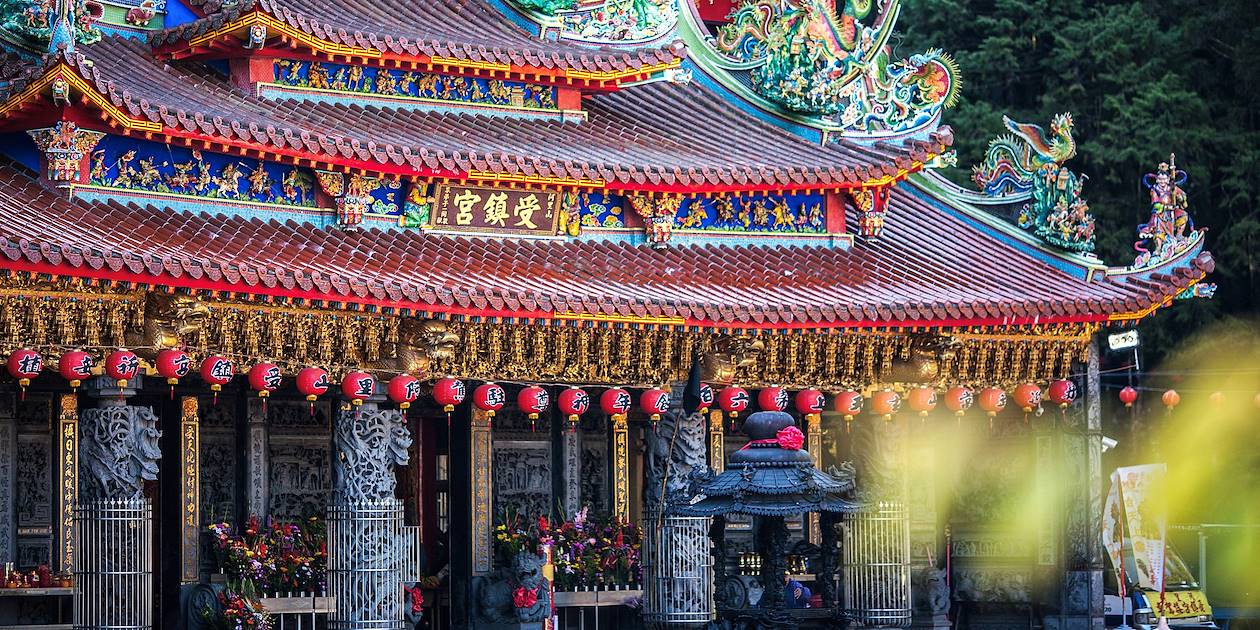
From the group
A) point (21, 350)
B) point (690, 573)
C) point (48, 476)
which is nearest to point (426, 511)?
point (690, 573)

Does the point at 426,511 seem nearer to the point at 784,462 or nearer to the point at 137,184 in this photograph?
the point at 137,184

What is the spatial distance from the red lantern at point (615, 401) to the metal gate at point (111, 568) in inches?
266

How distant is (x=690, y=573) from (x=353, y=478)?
183 inches

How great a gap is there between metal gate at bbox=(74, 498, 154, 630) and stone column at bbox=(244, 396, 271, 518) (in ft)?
11.9

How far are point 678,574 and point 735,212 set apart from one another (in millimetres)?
5157

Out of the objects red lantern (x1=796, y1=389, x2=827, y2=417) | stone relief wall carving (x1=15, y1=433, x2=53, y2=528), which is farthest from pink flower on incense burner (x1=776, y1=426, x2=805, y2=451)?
stone relief wall carving (x1=15, y1=433, x2=53, y2=528)

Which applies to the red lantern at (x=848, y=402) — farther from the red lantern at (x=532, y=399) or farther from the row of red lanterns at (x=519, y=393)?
the red lantern at (x=532, y=399)

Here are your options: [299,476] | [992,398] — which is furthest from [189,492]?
[992,398]

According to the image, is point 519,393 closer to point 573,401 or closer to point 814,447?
point 573,401

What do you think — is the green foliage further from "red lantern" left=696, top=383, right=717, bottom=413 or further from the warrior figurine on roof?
"red lantern" left=696, top=383, right=717, bottom=413

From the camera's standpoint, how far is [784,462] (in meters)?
23.6

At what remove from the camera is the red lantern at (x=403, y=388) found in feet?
89.2

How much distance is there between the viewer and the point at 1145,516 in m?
34.7

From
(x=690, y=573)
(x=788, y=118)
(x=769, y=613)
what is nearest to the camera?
(x=769, y=613)
